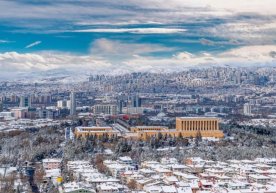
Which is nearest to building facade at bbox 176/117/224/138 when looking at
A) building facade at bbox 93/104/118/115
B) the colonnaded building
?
the colonnaded building

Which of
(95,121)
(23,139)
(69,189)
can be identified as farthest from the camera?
(95,121)

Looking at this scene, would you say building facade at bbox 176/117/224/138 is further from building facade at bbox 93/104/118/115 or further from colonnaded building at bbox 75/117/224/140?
building facade at bbox 93/104/118/115

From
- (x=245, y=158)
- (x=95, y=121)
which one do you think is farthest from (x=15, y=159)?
(x=95, y=121)

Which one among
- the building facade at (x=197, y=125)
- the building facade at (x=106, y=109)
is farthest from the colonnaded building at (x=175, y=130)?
the building facade at (x=106, y=109)

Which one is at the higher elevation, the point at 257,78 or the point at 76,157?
the point at 257,78

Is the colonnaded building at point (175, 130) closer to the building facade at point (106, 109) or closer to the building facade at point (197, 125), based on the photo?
the building facade at point (197, 125)

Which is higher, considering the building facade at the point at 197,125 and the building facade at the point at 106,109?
the building facade at the point at 106,109

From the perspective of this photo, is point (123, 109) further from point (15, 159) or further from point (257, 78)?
point (15, 159)

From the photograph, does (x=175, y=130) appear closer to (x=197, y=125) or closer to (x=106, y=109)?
(x=197, y=125)
